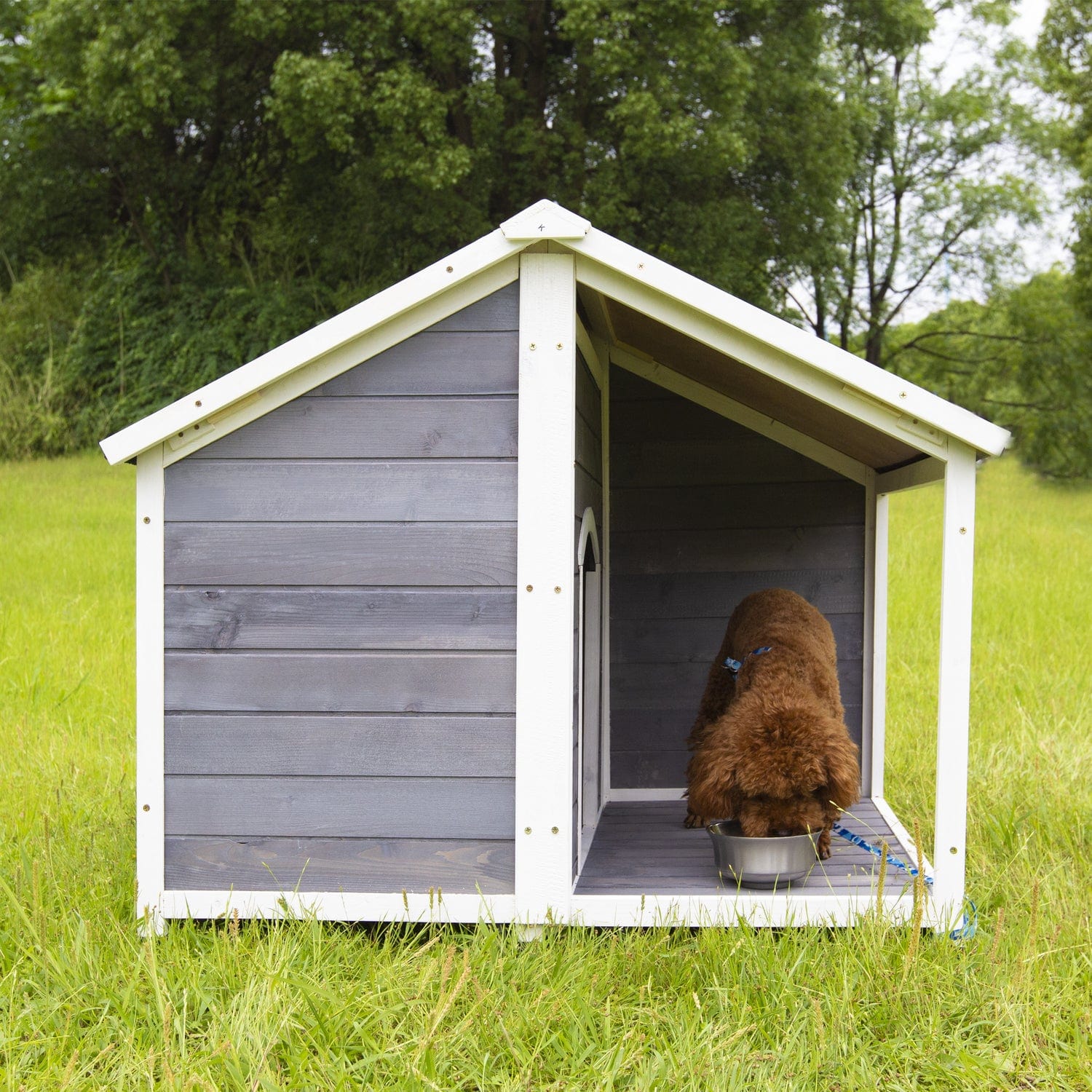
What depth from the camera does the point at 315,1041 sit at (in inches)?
97.3

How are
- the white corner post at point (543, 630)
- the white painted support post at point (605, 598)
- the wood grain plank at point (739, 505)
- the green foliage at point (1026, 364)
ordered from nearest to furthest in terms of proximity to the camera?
1. the white corner post at point (543, 630)
2. the white painted support post at point (605, 598)
3. the wood grain plank at point (739, 505)
4. the green foliage at point (1026, 364)

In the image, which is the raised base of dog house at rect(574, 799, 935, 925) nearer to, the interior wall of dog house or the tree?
the interior wall of dog house

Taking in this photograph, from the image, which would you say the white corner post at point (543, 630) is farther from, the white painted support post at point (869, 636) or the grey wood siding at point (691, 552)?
the white painted support post at point (869, 636)

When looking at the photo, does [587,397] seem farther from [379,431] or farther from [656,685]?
[656,685]

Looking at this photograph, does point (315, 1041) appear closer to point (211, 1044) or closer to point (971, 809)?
point (211, 1044)

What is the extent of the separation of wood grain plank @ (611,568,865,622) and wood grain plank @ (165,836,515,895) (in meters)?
1.97

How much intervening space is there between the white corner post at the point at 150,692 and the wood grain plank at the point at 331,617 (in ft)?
0.17

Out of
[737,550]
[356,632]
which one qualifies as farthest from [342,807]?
[737,550]

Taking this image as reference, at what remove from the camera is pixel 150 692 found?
307cm

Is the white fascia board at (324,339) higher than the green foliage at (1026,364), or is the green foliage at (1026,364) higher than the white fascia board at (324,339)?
the green foliage at (1026,364)

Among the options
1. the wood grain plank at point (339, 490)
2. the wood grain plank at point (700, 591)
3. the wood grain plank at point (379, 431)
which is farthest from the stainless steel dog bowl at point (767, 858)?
the wood grain plank at point (700, 591)

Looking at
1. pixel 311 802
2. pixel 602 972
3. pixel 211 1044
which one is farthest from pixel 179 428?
pixel 602 972

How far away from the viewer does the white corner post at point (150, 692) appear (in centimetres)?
307

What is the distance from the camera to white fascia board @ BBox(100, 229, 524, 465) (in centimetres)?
296
